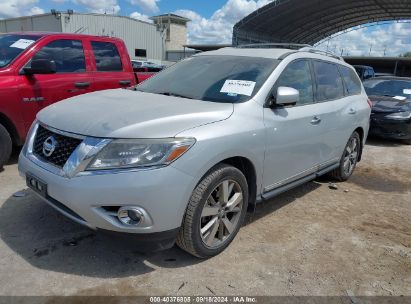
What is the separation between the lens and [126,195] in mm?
2605

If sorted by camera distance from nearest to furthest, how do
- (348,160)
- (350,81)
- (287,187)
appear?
(287,187) → (350,81) → (348,160)

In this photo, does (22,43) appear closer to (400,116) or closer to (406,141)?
(400,116)

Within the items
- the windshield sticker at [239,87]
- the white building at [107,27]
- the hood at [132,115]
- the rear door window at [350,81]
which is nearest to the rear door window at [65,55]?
the hood at [132,115]

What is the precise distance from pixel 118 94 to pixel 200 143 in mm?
1389

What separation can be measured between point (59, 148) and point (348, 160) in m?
4.23

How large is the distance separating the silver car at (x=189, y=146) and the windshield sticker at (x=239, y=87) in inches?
0.6

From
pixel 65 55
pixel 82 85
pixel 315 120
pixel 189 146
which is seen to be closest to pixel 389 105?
pixel 315 120

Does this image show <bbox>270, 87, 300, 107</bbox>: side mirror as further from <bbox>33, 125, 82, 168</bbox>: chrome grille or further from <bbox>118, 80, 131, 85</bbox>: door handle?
<bbox>118, 80, 131, 85</bbox>: door handle

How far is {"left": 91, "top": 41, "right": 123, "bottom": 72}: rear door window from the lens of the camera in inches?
239

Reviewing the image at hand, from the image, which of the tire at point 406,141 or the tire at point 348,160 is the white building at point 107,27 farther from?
the tire at point 348,160

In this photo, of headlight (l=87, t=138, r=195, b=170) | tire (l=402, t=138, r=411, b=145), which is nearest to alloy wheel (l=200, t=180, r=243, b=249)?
headlight (l=87, t=138, r=195, b=170)

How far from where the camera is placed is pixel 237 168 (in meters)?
3.35

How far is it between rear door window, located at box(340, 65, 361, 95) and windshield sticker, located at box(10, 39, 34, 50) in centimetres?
439

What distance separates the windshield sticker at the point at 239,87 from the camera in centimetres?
352
